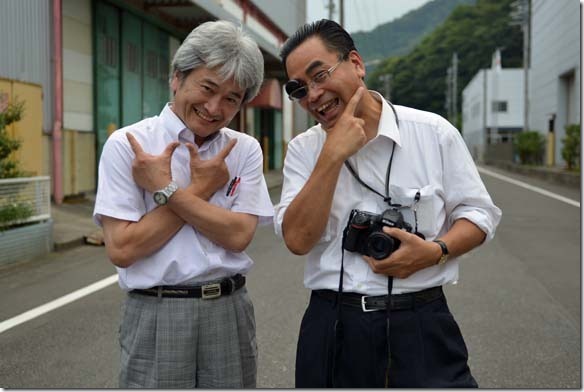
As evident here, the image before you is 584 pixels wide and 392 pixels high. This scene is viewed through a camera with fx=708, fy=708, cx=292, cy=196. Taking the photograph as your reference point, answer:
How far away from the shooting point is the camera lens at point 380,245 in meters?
2.06

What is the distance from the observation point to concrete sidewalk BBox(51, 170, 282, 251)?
10075mm

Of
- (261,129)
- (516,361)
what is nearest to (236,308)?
(516,361)

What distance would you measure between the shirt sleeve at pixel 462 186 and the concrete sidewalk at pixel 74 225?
8.40 meters

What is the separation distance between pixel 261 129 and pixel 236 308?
98.8ft

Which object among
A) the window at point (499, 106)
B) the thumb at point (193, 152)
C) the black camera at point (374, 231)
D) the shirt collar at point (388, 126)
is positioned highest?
the window at point (499, 106)

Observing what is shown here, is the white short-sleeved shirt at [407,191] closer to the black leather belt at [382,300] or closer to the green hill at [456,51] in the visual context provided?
the black leather belt at [382,300]

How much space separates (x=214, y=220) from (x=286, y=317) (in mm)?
3850

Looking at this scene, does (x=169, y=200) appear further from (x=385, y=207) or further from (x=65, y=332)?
(x=65, y=332)

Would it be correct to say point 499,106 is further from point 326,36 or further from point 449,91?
point 326,36

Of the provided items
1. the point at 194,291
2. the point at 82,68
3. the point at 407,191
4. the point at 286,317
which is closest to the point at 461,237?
the point at 407,191

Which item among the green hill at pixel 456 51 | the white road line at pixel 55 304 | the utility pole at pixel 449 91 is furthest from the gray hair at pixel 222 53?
the utility pole at pixel 449 91

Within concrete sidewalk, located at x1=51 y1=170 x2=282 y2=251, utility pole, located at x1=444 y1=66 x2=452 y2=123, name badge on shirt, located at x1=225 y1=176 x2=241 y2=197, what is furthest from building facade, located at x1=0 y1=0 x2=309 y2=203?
utility pole, located at x1=444 y1=66 x2=452 y2=123

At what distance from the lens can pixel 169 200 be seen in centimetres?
216

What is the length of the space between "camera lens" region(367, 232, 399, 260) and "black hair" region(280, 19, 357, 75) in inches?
22.5
